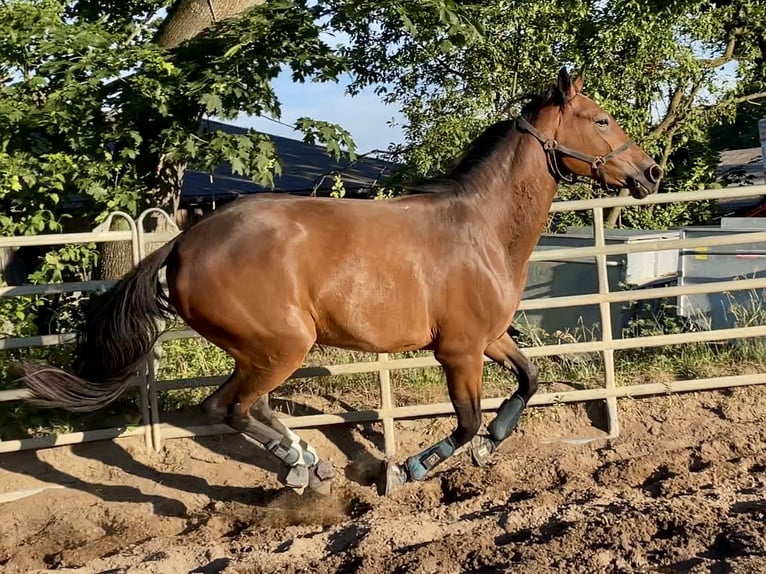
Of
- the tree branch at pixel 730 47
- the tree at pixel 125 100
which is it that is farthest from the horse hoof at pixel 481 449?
the tree branch at pixel 730 47

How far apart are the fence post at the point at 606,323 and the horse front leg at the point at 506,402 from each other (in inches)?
40.8

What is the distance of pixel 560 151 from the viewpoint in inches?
178

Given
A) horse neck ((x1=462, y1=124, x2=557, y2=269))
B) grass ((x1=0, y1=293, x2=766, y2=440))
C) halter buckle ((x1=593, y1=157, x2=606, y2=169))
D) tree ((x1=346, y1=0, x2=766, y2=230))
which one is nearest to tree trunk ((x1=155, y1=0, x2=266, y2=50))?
tree ((x1=346, y1=0, x2=766, y2=230))

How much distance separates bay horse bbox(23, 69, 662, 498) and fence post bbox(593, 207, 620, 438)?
1.00 m

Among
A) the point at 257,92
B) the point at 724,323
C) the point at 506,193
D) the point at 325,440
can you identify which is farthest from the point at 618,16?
the point at 325,440

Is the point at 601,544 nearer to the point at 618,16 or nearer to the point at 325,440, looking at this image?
the point at 325,440

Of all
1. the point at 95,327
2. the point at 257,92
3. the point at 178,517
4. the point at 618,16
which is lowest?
the point at 178,517

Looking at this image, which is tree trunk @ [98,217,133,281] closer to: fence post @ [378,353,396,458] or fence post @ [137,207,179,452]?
fence post @ [137,207,179,452]

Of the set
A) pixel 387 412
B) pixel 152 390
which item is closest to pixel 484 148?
pixel 387 412

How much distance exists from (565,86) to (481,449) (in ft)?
7.13

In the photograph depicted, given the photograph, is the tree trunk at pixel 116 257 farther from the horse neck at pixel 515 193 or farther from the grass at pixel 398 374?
the horse neck at pixel 515 193

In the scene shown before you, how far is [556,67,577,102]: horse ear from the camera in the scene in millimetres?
4431

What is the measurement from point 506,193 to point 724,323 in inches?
128

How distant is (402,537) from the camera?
354 centimetres
